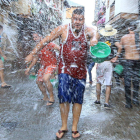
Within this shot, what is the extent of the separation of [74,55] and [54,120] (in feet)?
4.34

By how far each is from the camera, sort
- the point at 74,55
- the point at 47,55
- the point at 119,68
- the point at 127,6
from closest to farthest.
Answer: the point at 74,55 < the point at 47,55 < the point at 119,68 < the point at 127,6

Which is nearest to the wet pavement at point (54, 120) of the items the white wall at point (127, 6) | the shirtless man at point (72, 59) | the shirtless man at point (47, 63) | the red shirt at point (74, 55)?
the shirtless man at point (72, 59)

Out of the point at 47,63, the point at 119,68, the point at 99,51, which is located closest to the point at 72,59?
the point at 99,51

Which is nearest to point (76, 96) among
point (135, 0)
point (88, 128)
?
point (88, 128)

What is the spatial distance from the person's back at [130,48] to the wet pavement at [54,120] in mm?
1135

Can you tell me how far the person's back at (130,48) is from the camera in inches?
170

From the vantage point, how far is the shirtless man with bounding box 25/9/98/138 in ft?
9.49

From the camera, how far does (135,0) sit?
13031 mm

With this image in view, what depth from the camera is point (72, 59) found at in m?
2.91

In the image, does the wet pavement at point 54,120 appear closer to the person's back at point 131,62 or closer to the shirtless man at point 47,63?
the person's back at point 131,62

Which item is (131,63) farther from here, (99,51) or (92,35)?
(92,35)

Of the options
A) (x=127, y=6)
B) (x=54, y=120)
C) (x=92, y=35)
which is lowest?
(x=54, y=120)

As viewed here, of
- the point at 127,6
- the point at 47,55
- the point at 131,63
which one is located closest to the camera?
the point at 131,63

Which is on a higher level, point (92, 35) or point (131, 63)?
point (92, 35)
